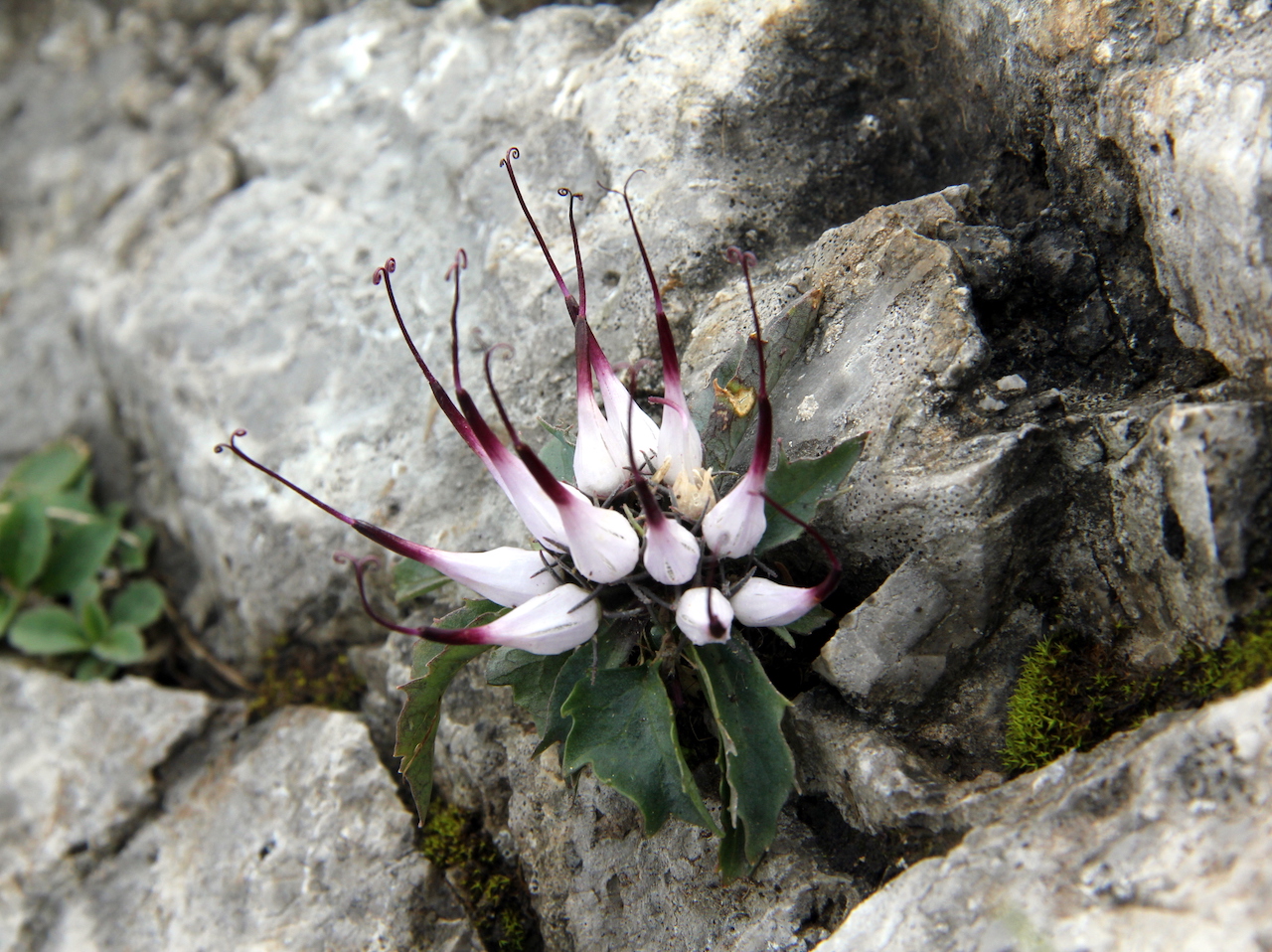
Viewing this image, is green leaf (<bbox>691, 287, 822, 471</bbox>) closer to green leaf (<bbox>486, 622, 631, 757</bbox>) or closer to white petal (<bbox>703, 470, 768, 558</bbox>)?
white petal (<bbox>703, 470, 768, 558</bbox>)

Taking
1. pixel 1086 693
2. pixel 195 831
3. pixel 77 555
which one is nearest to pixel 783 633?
pixel 1086 693

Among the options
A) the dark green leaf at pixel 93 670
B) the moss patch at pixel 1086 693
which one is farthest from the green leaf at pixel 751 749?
the dark green leaf at pixel 93 670

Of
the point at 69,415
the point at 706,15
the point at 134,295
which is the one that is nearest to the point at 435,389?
the point at 706,15

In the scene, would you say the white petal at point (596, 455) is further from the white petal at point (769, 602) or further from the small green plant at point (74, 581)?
the small green plant at point (74, 581)

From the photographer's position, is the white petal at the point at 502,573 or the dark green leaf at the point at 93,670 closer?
the white petal at the point at 502,573

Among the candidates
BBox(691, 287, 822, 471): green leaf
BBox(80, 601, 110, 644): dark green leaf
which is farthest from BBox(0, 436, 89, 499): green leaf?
BBox(691, 287, 822, 471): green leaf

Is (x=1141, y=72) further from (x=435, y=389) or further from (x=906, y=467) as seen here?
(x=435, y=389)
